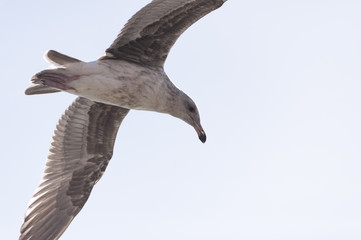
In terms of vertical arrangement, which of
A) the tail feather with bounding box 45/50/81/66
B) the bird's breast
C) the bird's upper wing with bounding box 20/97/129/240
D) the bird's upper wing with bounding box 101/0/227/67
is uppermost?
the bird's upper wing with bounding box 101/0/227/67

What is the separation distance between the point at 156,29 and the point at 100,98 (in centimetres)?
134

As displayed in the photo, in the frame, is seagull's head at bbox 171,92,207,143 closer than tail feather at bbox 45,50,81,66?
No

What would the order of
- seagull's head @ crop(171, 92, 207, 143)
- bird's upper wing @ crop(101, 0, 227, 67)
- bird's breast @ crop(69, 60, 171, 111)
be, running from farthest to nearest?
seagull's head @ crop(171, 92, 207, 143) < bird's breast @ crop(69, 60, 171, 111) < bird's upper wing @ crop(101, 0, 227, 67)

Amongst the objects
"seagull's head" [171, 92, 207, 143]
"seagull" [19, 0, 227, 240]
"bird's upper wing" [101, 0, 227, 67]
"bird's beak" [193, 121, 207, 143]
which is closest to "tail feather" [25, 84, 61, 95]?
"seagull" [19, 0, 227, 240]

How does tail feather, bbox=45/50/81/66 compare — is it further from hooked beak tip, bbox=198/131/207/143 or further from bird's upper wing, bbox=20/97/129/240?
hooked beak tip, bbox=198/131/207/143

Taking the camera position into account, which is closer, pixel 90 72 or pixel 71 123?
pixel 90 72

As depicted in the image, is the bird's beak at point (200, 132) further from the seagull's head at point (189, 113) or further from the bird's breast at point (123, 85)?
the bird's breast at point (123, 85)

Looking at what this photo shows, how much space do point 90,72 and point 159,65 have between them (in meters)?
1.10

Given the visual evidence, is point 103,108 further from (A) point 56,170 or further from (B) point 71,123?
(A) point 56,170

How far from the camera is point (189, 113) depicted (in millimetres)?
9766

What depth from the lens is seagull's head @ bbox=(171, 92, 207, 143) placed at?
9.62 meters

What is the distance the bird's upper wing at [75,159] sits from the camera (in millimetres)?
10547

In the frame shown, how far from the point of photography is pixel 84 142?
10.8 metres

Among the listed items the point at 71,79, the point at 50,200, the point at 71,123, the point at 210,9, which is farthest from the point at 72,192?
the point at 210,9
